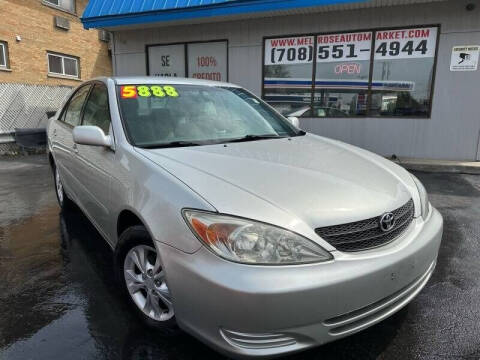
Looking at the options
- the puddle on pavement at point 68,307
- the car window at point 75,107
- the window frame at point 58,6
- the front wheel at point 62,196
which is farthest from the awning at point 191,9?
the window frame at point 58,6

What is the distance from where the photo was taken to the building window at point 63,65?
15.7 metres

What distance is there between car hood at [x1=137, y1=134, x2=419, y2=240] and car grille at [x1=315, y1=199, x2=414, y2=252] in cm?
4

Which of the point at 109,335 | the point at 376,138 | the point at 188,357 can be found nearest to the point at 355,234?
the point at 188,357

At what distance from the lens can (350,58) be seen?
331 inches

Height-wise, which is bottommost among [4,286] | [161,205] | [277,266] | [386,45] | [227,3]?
[4,286]

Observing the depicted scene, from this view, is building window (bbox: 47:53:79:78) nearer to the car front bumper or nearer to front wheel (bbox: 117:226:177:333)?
front wheel (bbox: 117:226:177:333)

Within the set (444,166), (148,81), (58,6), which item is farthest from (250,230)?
(58,6)

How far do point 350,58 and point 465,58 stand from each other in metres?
2.23

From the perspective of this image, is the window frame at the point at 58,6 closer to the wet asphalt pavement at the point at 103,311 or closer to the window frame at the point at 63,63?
the window frame at the point at 63,63

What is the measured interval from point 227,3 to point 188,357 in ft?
24.8

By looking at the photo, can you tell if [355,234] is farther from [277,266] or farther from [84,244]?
[84,244]

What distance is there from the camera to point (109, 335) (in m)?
2.38

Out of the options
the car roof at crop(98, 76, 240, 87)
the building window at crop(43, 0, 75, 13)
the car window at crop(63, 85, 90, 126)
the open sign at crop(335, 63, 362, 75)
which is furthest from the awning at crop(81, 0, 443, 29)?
the building window at crop(43, 0, 75, 13)

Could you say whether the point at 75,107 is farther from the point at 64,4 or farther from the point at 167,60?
the point at 64,4
